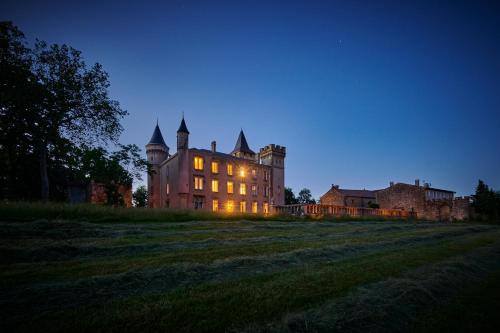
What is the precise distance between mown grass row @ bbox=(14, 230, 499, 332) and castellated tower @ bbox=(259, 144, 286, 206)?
40966 mm

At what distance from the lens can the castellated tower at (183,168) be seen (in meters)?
33.8

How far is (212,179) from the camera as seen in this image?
3744 centimetres

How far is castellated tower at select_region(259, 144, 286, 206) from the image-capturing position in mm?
44750

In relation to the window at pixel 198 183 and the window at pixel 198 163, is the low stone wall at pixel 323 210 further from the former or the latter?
the window at pixel 198 163

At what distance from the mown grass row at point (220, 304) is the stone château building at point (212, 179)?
2983cm

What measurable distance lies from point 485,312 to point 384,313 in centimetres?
109

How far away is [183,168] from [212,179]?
527cm

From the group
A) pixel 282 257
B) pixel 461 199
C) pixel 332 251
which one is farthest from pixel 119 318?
pixel 461 199

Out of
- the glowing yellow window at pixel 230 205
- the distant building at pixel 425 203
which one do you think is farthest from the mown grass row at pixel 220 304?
the distant building at pixel 425 203

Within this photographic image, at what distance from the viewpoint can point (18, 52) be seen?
60.1 feet

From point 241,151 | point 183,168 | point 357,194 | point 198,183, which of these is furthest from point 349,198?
point 183,168

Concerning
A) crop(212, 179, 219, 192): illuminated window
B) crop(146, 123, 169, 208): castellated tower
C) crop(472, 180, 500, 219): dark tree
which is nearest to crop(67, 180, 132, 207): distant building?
crop(146, 123, 169, 208): castellated tower

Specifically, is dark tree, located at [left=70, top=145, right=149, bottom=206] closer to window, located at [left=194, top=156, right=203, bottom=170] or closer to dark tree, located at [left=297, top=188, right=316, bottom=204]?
window, located at [left=194, top=156, right=203, bottom=170]

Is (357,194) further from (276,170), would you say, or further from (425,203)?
(276,170)
